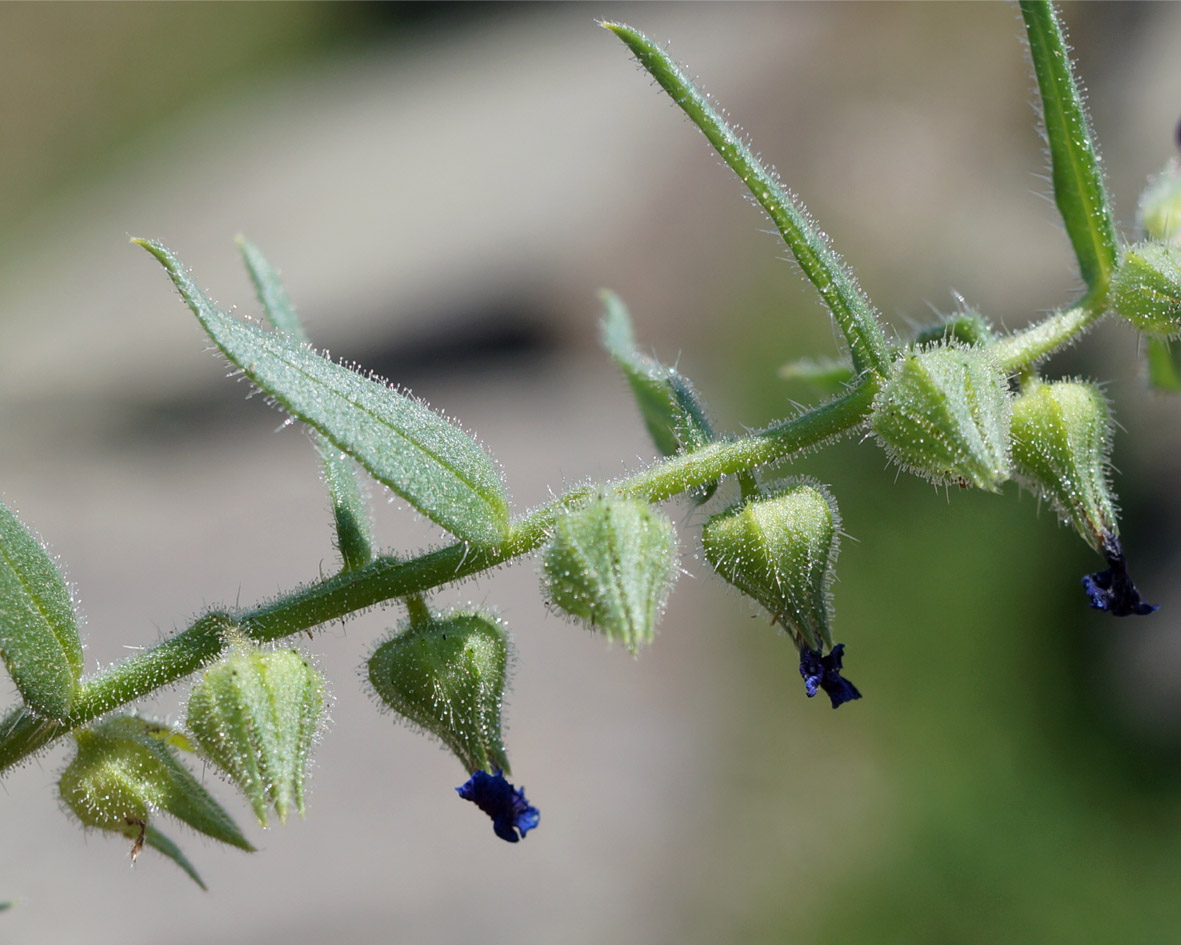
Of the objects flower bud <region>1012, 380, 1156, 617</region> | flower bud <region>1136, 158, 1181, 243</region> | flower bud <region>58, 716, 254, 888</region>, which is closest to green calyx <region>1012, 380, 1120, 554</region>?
flower bud <region>1012, 380, 1156, 617</region>

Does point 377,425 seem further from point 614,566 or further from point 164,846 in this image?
point 164,846

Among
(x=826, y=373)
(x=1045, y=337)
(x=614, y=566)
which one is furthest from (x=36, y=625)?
(x=1045, y=337)

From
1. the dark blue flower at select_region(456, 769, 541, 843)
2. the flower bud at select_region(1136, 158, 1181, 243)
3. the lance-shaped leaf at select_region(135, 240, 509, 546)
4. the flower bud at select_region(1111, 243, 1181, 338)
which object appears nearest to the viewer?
the lance-shaped leaf at select_region(135, 240, 509, 546)

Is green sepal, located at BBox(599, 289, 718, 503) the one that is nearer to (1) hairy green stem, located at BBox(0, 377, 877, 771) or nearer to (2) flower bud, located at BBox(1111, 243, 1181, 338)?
(1) hairy green stem, located at BBox(0, 377, 877, 771)

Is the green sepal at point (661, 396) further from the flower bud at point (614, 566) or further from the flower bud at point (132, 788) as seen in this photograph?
the flower bud at point (132, 788)

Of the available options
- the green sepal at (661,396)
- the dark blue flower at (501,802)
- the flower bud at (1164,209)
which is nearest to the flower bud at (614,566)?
the green sepal at (661,396)

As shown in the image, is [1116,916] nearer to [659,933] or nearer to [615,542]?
[659,933]
